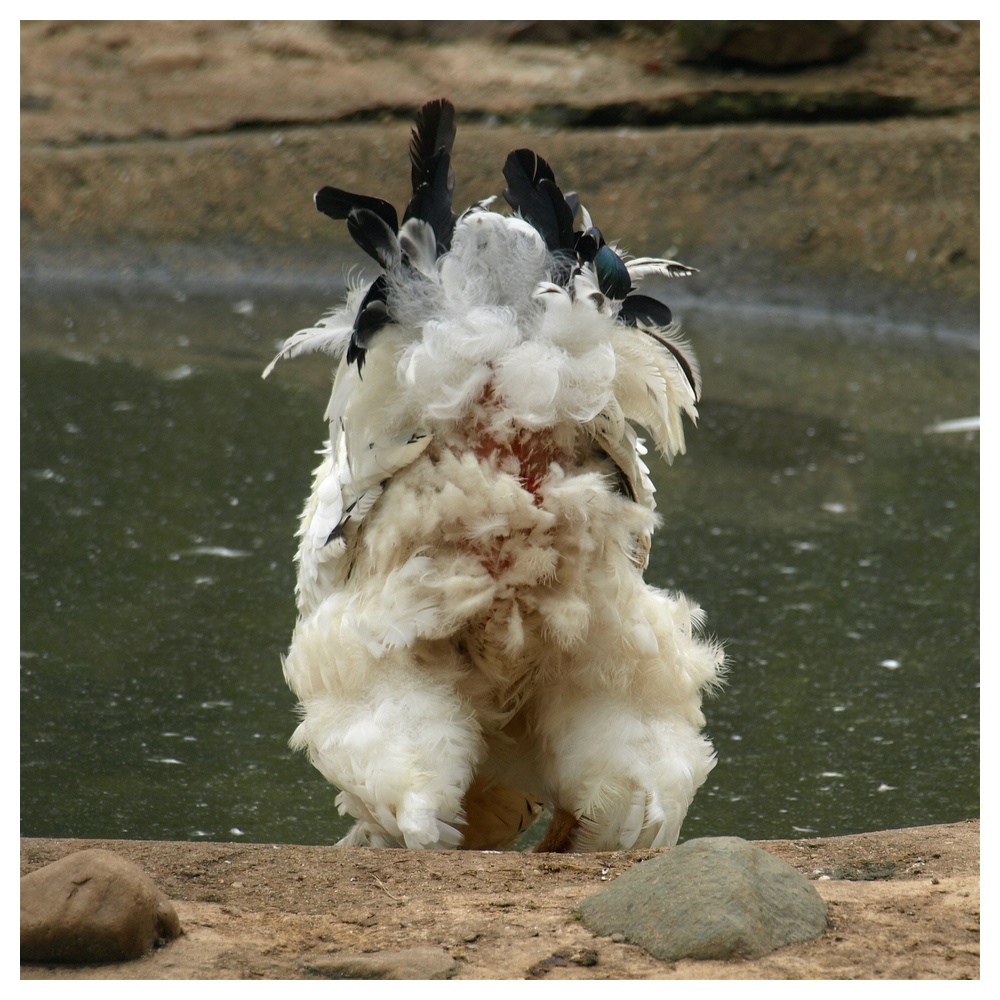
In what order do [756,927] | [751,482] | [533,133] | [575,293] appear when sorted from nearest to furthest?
[756,927], [575,293], [751,482], [533,133]

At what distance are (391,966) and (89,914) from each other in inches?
19.7

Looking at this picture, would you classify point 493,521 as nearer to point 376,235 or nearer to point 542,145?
point 376,235

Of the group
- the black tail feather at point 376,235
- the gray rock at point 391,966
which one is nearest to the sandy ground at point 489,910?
the gray rock at point 391,966

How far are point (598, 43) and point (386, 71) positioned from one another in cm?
198

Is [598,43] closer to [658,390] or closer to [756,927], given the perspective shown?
[658,390]

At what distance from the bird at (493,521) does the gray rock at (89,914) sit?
0.83m

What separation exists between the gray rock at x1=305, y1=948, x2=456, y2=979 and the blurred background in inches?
63.2

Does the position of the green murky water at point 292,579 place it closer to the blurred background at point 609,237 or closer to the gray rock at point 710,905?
the blurred background at point 609,237

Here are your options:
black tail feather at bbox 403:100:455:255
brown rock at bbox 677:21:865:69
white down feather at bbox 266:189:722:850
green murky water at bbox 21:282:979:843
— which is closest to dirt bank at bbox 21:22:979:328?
brown rock at bbox 677:21:865:69

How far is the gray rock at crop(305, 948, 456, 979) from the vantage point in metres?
2.12

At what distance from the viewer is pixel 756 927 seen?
2213mm

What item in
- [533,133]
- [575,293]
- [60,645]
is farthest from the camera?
[533,133]

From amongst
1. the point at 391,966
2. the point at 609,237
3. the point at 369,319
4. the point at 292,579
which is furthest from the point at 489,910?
the point at 609,237

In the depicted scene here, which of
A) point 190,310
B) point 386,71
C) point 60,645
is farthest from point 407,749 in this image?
point 386,71
